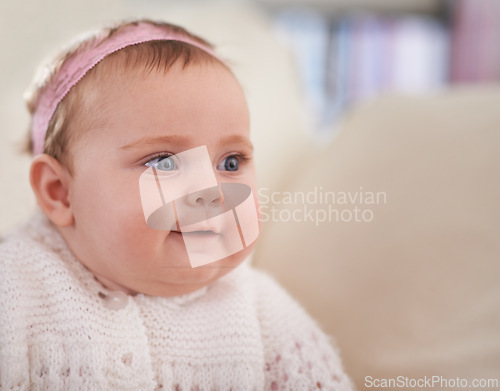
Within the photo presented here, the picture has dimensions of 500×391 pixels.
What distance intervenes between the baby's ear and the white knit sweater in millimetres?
42

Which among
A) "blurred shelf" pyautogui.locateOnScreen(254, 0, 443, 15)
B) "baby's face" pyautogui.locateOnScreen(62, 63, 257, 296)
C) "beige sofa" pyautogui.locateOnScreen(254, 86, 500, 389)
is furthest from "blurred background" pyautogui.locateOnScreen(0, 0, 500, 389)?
"blurred shelf" pyautogui.locateOnScreen(254, 0, 443, 15)

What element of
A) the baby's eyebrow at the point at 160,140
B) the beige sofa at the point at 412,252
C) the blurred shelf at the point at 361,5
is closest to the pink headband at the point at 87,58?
the baby's eyebrow at the point at 160,140

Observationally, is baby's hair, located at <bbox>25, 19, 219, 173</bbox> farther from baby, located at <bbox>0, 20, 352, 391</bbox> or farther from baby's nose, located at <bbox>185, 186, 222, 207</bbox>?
baby's nose, located at <bbox>185, 186, 222, 207</bbox>

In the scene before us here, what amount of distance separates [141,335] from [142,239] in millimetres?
116

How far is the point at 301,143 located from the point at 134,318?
1.68 feet

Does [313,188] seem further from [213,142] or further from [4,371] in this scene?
[4,371]

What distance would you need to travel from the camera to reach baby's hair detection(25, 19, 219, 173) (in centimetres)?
44

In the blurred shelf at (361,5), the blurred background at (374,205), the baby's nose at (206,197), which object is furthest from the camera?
the blurred shelf at (361,5)

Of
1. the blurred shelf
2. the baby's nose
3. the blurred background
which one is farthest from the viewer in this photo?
the blurred shelf

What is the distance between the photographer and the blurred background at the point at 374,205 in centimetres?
52

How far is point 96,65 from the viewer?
1.50 ft

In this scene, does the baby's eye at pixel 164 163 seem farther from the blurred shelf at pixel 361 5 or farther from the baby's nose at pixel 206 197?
the blurred shelf at pixel 361 5

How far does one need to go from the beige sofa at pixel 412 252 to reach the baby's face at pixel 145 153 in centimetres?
15

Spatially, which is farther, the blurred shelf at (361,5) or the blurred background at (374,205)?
the blurred shelf at (361,5)
